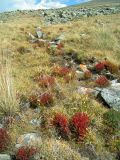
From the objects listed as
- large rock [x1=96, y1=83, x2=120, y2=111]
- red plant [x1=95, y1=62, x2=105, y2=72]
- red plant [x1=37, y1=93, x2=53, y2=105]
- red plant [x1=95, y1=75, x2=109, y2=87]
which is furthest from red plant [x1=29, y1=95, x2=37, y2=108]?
red plant [x1=95, y1=62, x2=105, y2=72]

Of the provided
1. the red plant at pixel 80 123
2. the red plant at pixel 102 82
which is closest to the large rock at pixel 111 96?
the red plant at pixel 102 82

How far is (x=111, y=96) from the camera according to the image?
11641 millimetres

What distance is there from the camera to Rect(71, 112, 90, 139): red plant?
9.62m

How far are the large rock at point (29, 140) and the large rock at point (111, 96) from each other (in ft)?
8.87

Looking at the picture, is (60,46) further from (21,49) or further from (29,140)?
(29,140)

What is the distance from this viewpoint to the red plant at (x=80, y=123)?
9.62m

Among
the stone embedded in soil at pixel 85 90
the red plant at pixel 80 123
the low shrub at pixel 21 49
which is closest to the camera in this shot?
the red plant at pixel 80 123

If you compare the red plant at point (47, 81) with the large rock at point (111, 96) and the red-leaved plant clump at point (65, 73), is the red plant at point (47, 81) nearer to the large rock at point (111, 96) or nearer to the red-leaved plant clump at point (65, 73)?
the red-leaved plant clump at point (65, 73)

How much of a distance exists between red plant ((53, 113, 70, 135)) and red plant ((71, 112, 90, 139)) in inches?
7.4

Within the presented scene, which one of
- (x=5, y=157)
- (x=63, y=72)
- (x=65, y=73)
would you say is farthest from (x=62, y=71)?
(x=5, y=157)

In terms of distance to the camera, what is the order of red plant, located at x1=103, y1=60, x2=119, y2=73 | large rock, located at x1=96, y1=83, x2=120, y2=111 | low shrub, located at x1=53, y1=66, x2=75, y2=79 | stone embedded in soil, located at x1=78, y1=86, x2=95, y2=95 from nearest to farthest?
1. large rock, located at x1=96, y1=83, x2=120, y2=111
2. stone embedded in soil, located at x1=78, y1=86, x2=95, y2=95
3. low shrub, located at x1=53, y1=66, x2=75, y2=79
4. red plant, located at x1=103, y1=60, x2=119, y2=73

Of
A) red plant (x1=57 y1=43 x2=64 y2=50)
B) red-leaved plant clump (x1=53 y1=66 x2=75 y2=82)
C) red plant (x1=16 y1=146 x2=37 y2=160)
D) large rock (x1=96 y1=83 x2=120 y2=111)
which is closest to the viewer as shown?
red plant (x1=16 y1=146 x2=37 y2=160)

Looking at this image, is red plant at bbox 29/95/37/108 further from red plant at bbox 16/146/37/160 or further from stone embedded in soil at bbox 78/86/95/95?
red plant at bbox 16/146/37/160

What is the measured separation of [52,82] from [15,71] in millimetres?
2476
